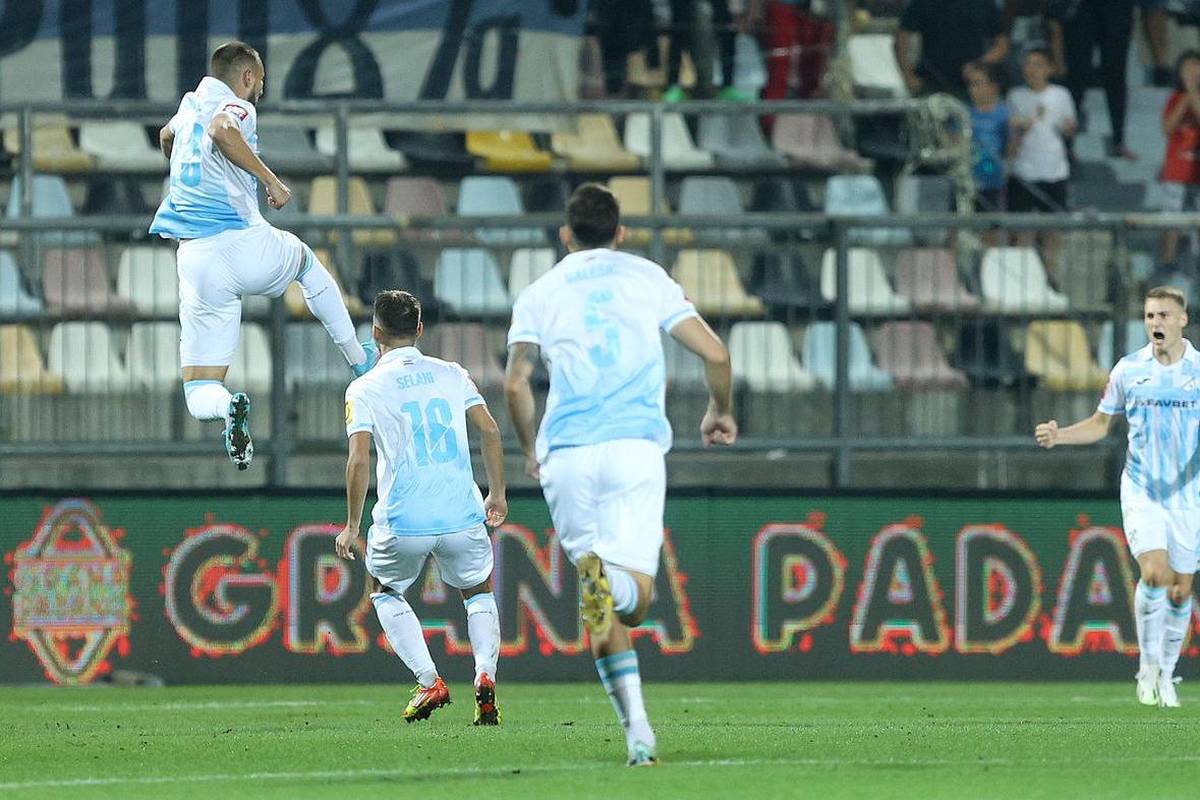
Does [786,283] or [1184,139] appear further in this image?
[1184,139]

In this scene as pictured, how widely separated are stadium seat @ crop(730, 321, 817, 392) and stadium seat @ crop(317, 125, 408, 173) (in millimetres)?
3901

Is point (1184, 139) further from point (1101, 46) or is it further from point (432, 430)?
point (432, 430)

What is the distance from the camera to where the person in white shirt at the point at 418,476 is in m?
10.5

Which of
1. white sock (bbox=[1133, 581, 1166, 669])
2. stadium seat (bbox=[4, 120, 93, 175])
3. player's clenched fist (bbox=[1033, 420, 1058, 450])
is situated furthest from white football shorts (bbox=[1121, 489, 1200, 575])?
stadium seat (bbox=[4, 120, 93, 175])

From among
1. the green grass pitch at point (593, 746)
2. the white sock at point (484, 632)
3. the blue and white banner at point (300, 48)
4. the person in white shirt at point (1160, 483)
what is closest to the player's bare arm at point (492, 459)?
the white sock at point (484, 632)

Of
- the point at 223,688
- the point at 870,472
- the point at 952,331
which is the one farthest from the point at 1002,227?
the point at 223,688

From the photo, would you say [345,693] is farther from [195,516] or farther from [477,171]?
[477,171]

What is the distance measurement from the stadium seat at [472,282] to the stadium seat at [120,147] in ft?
11.6

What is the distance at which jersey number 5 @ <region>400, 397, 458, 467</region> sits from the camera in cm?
1060

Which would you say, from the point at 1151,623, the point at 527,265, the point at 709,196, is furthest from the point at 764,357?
the point at 1151,623

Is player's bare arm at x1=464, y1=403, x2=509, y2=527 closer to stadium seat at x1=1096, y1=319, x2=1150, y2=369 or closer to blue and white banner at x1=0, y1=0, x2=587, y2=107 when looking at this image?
stadium seat at x1=1096, y1=319, x2=1150, y2=369

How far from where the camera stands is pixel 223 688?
14.5 m

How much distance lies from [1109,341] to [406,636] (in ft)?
Answer: 20.6

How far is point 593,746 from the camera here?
9.49 metres
